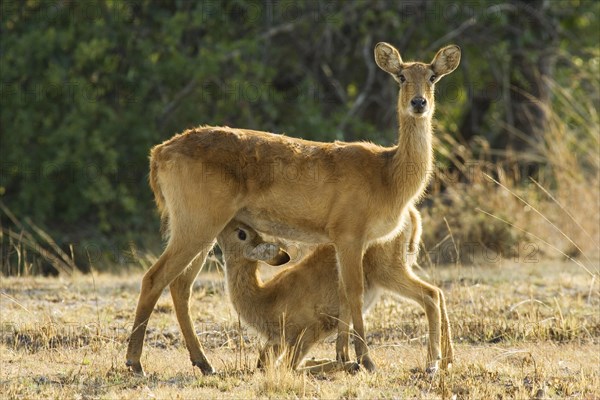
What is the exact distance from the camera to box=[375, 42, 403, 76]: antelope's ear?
857 cm

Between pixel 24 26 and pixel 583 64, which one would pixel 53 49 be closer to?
pixel 24 26

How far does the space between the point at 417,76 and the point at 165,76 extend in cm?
A: 809

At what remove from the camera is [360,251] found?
7.93 meters

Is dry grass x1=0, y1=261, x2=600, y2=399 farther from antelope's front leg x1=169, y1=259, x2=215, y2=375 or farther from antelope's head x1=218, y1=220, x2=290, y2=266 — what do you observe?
antelope's head x1=218, y1=220, x2=290, y2=266

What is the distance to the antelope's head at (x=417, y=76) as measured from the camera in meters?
8.13

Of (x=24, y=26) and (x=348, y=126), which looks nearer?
(x=24, y=26)

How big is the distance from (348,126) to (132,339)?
9958mm

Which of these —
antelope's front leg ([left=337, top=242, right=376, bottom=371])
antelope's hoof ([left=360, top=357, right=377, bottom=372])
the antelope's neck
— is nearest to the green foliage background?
the antelope's neck

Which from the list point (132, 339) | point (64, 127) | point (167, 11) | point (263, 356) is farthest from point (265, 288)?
point (167, 11)

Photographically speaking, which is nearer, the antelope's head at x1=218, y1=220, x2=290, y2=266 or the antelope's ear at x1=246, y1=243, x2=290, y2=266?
the antelope's ear at x1=246, y1=243, x2=290, y2=266


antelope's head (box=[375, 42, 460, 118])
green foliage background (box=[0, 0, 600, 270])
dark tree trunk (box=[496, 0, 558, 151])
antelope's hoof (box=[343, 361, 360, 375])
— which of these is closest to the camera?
antelope's hoof (box=[343, 361, 360, 375])

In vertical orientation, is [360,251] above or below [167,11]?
below

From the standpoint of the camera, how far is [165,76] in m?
15.7

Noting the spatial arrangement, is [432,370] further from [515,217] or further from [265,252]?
[515,217]
